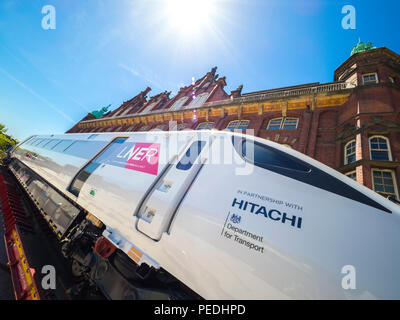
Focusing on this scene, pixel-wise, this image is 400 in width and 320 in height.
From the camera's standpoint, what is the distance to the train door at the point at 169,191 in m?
1.95

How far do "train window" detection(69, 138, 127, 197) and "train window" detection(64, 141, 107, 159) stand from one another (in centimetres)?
39

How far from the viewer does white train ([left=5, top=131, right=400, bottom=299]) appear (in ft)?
3.89

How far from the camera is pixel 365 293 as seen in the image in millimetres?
1050

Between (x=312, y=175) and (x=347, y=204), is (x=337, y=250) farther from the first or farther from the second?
(x=312, y=175)

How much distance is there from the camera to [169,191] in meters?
2.11

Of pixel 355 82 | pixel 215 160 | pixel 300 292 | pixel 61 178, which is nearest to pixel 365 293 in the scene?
pixel 300 292

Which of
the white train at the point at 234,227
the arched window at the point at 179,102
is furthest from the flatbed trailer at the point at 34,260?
the arched window at the point at 179,102

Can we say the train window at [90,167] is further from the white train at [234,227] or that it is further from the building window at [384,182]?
the building window at [384,182]

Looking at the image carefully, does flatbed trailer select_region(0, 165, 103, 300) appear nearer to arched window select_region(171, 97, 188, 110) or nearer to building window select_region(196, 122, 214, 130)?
building window select_region(196, 122, 214, 130)

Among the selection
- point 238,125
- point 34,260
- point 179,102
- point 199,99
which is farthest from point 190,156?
point 179,102

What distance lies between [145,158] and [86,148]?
3125mm

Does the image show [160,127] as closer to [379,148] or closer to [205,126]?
[205,126]

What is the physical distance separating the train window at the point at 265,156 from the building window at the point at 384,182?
287 inches
